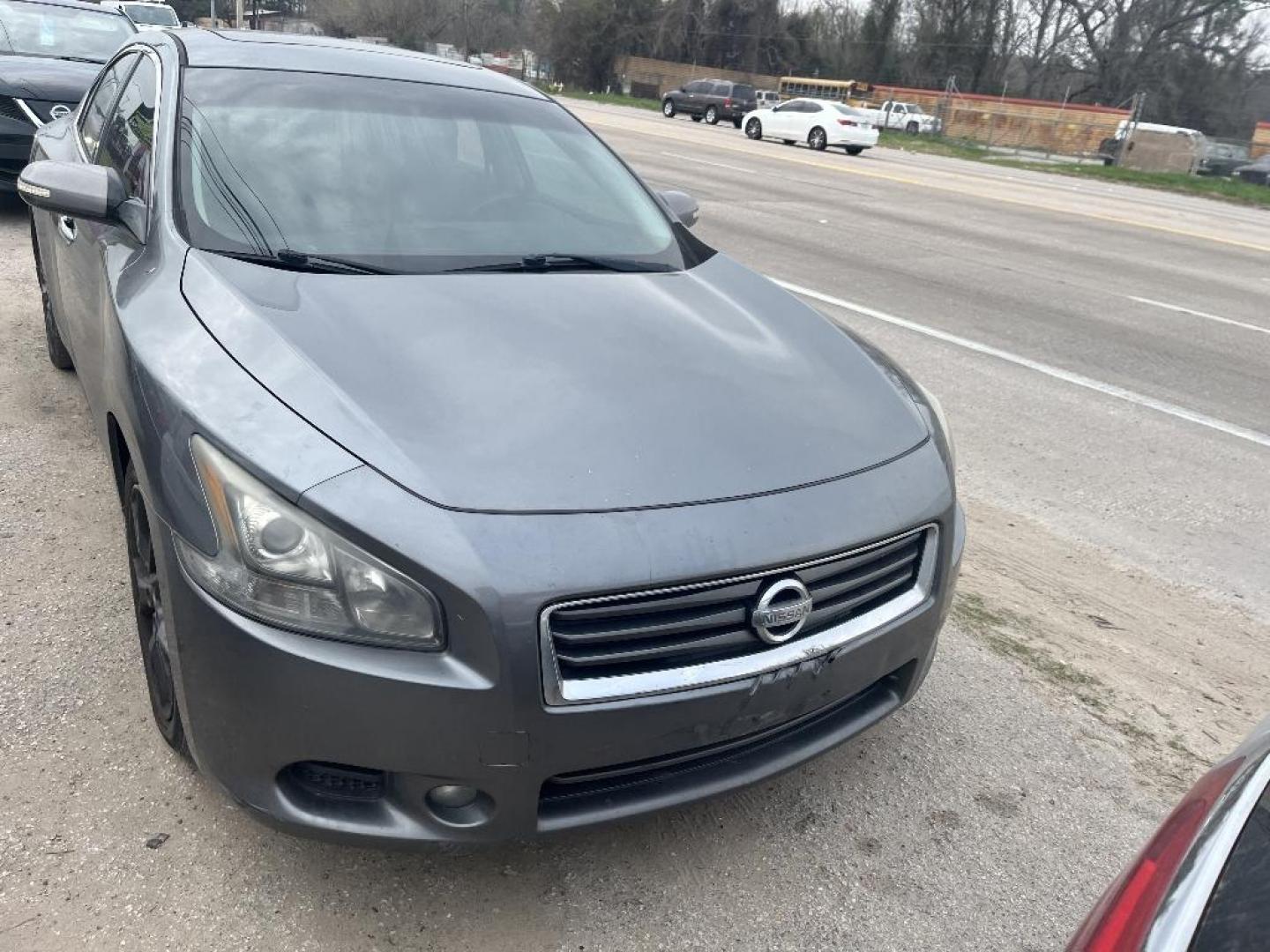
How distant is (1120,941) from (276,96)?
3.24 metres

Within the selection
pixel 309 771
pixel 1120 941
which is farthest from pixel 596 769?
pixel 1120 941

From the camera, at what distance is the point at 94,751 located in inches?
103

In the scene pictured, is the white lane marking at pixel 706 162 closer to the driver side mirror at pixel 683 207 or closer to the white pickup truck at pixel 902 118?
the driver side mirror at pixel 683 207

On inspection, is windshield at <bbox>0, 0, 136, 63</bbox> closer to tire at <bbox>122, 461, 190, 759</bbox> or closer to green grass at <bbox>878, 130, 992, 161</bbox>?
Answer: tire at <bbox>122, 461, 190, 759</bbox>

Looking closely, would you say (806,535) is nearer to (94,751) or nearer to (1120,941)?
(1120,941)

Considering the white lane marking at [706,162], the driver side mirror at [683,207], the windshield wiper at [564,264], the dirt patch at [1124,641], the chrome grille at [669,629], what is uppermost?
the driver side mirror at [683,207]

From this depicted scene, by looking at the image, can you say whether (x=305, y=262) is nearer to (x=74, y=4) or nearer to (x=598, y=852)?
(x=598, y=852)

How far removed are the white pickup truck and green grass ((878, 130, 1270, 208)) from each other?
8.69m

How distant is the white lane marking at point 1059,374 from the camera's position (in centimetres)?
621

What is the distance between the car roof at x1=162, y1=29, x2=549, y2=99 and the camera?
11.8 ft

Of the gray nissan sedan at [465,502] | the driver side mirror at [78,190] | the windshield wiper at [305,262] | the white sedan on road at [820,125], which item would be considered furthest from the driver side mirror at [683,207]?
the white sedan on road at [820,125]

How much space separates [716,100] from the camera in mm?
40062

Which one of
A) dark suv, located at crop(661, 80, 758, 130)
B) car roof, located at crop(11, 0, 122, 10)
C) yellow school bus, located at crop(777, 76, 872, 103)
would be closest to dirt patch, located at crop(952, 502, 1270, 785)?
car roof, located at crop(11, 0, 122, 10)

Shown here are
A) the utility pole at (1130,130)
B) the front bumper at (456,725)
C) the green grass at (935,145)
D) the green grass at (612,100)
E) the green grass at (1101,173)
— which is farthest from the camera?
the green grass at (612,100)
